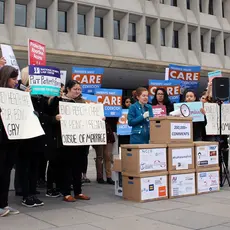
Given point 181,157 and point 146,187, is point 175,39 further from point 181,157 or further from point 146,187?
point 146,187

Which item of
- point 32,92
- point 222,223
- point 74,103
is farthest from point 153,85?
point 222,223

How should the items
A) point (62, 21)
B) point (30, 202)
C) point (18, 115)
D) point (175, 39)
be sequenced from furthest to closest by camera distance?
point (175, 39) → point (62, 21) → point (30, 202) → point (18, 115)

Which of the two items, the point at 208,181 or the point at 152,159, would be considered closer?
the point at 152,159

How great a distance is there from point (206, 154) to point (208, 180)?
1.77 feet

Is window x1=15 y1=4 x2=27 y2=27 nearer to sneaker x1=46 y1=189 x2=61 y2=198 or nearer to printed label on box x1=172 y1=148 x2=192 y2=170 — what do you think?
sneaker x1=46 y1=189 x2=61 y2=198

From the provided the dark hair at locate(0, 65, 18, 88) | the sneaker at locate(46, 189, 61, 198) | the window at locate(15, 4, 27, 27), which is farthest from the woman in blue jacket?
the window at locate(15, 4, 27, 27)

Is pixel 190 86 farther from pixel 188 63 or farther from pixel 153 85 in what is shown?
pixel 188 63

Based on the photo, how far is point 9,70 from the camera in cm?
549

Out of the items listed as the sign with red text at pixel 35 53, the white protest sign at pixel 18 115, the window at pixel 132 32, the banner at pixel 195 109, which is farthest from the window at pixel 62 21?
the white protest sign at pixel 18 115

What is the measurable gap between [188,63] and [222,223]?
25.3 meters

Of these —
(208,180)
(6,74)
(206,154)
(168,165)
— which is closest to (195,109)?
(206,154)

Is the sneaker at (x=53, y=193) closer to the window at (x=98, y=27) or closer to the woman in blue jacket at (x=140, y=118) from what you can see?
the woman in blue jacket at (x=140, y=118)

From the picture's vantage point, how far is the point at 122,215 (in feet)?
18.2

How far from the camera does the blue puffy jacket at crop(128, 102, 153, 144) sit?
729 centimetres
